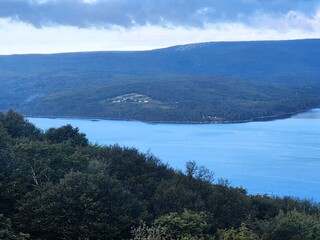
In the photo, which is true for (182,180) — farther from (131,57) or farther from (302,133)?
(131,57)

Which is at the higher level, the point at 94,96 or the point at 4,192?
the point at 4,192

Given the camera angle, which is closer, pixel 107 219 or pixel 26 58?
pixel 107 219

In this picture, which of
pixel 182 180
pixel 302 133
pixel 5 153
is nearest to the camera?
pixel 5 153

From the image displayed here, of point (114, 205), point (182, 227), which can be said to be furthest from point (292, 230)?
point (114, 205)

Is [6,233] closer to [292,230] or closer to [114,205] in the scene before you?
[114,205]

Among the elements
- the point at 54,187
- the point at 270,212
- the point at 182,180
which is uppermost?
the point at 54,187

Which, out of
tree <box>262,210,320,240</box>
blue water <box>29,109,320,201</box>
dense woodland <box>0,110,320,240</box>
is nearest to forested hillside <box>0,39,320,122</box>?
blue water <box>29,109,320,201</box>

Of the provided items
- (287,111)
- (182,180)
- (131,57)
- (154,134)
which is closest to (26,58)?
(131,57)
